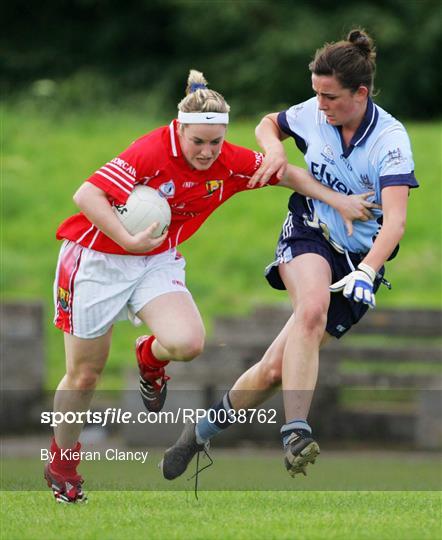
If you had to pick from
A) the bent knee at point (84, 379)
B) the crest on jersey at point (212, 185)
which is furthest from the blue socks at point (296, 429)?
the crest on jersey at point (212, 185)

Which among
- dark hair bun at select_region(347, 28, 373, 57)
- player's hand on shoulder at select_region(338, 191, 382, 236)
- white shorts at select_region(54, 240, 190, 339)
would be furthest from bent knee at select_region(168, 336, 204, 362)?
dark hair bun at select_region(347, 28, 373, 57)

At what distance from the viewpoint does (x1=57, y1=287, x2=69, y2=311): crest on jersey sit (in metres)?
6.79

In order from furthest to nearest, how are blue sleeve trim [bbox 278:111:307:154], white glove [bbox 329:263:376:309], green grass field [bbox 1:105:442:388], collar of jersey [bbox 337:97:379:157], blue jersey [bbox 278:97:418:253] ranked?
green grass field [bbox 1:105:442:388] → blue sleeve trim [bbox 278:111:307:154] → collar of jersey [bbox 337:97:379:157] → blue jersey [bbox 278:97:418:253] → white glove [bbox 329:263:376:309]

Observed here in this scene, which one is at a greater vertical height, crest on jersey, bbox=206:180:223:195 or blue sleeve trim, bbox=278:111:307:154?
blue sleeve trim, bbox=278:111:307:154

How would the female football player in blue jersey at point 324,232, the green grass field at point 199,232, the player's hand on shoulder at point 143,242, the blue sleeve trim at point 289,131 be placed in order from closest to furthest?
the player's hand on shoulder at point 143,242, the female football player in blue jersey at point 324,232, the blue sleeve trim at point 289,131, the green grass field at point 199,232

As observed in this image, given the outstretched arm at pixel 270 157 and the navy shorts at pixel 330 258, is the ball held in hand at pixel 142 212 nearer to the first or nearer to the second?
the outstretched arm at pixel 270 157

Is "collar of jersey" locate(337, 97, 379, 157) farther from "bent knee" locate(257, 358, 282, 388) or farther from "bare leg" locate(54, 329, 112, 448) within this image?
"bare leg" locate(54, 329, 112, 448)

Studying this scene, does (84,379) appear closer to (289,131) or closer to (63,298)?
(63,298)

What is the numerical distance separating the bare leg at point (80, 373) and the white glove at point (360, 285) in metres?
1.19

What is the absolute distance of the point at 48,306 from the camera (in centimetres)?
1489

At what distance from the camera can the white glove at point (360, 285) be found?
21.1ft

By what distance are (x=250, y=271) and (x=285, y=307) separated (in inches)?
80.1

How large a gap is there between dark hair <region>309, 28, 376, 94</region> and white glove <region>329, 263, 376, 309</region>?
0.97 meters

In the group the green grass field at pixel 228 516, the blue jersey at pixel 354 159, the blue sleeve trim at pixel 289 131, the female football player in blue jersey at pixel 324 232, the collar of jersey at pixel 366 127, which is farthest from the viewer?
the blue sleeve trim at pixel 289 131
